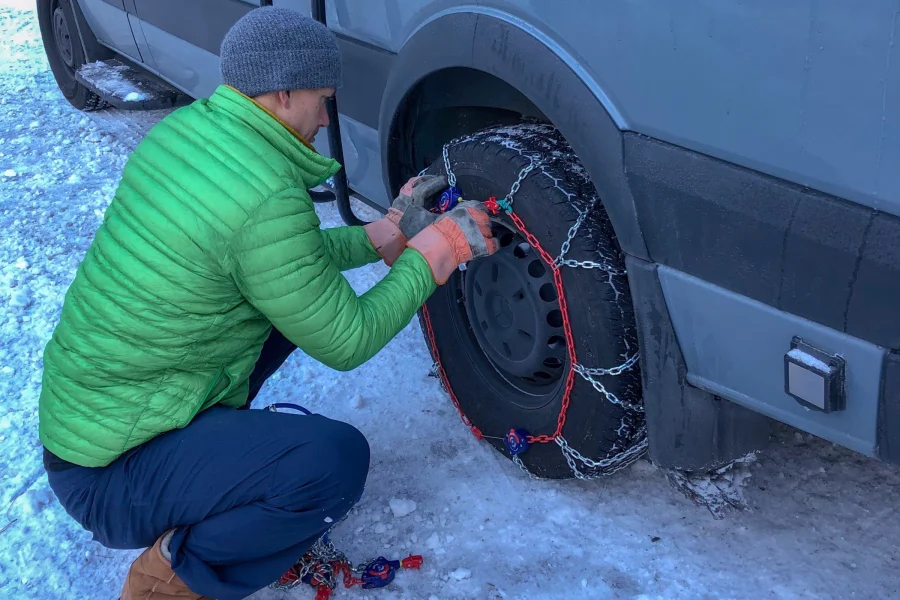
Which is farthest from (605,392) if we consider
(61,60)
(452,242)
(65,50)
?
(61,60)

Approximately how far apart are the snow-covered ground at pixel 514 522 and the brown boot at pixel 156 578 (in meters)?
0.29

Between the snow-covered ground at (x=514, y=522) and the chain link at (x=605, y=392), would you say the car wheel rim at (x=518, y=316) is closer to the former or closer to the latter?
the chain link at (x=605, y=392)

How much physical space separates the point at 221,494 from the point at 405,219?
0.83m

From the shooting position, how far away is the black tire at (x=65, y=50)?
539 centimetres

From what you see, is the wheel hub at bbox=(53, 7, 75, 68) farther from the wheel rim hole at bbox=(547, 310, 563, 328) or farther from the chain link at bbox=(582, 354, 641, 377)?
the chain link at bbox=(582, 354, 641, 377)

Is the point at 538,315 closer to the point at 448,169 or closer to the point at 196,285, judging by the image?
the point at 448,169

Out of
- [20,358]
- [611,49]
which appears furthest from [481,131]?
[20,358]

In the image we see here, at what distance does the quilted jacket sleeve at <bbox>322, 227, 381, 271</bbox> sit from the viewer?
222cm

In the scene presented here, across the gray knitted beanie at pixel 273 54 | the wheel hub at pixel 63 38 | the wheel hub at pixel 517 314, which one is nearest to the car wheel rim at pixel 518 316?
the wheel hub at pixel 517 314

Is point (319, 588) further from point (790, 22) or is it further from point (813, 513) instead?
point (790, 22)

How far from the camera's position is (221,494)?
6.17ft

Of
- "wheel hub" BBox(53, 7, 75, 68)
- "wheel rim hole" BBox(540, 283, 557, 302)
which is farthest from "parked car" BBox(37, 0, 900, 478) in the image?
"wheel hub" BBox(53, 7, 75, 68)

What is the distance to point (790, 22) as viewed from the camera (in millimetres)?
1309

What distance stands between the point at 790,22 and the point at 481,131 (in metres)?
1.02
